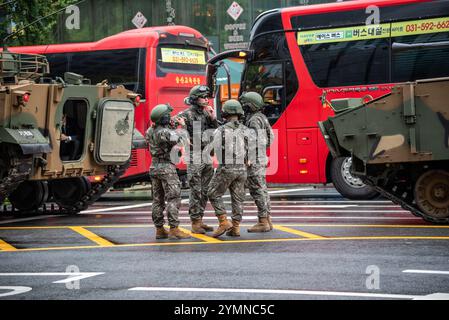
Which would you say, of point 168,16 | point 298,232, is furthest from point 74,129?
point 168,16

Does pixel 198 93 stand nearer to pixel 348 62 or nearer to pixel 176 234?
pixel 176 234

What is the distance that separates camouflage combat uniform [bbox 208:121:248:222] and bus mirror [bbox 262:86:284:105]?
22.8 ft

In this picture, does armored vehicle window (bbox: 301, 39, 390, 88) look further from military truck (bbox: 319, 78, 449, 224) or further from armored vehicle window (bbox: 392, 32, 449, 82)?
military truck (bbox: 319, 78, 449, 224)

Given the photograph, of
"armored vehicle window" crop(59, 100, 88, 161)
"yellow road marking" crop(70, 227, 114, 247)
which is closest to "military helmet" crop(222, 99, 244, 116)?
"yellow road marking" crop(70, 227, 114, 247)

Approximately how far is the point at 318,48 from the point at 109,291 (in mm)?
12079

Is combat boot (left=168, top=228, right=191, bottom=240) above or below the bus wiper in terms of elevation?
below

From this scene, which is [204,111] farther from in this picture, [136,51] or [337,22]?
[136,51]

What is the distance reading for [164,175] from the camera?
14.2 metres

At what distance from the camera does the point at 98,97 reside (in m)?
18.6

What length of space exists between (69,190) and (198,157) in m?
5.19

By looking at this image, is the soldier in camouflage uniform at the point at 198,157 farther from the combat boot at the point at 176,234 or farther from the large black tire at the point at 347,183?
the large black tire at the point at 347,183

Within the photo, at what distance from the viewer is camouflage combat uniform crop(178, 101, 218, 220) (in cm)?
1483

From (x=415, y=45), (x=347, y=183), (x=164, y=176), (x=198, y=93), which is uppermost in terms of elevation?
(x=415, y=45)
